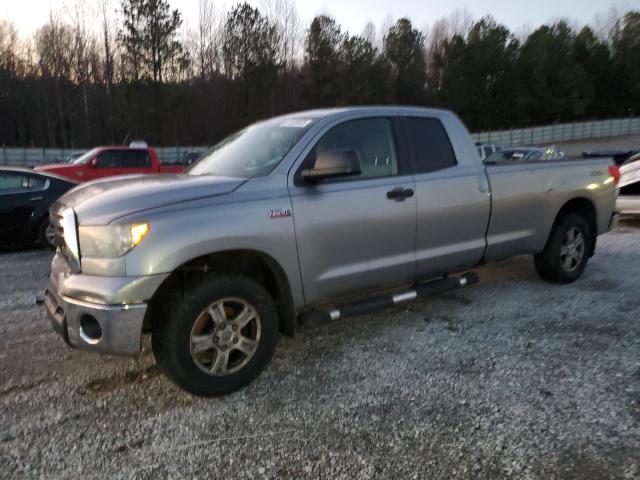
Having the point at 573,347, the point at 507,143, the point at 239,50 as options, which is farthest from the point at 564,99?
the point at 573,347

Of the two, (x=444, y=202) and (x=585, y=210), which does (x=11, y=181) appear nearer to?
(x=444, y=202)

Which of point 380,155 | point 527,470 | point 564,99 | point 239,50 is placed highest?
point 239,50

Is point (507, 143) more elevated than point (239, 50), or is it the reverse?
point (239, 50)

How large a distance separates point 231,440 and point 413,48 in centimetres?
6129

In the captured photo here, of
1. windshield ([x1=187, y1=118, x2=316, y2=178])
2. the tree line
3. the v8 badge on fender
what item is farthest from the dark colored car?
the tree line

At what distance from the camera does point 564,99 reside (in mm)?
59969

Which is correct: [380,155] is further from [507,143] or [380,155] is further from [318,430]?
[507,143]

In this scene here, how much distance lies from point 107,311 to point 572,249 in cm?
481

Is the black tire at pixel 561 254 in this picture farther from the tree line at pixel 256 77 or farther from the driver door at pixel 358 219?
the tree line at pixel 256 77

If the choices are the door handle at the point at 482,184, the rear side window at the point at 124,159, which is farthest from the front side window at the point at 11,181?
the door handle at the point at 482,184

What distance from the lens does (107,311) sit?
9.75ft

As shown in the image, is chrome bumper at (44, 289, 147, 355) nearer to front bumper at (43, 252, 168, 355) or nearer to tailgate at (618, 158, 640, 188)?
front bumper at (43, 252, 168, 355)

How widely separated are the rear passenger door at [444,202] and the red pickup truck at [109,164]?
33.9 ft

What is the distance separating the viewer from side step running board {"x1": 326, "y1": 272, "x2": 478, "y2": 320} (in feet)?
12.7
